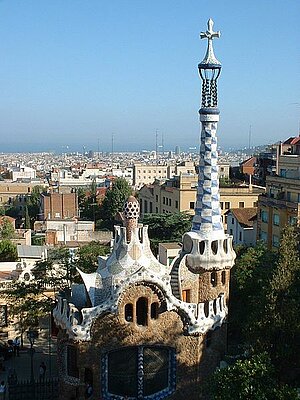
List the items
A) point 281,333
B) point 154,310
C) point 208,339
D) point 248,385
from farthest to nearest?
point 208,339, point 154,310, point 281,333, point 248,385

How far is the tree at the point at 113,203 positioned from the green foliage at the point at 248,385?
5534 centimetres

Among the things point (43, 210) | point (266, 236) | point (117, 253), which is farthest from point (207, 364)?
point (43, 210)

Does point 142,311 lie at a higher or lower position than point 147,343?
higher

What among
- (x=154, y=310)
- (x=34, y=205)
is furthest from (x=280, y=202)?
(x=34, y=205)

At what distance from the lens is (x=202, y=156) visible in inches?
878

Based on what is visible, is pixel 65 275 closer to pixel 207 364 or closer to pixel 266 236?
pixel 207 364

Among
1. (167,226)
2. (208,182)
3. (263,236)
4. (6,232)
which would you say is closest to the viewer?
(208,182)

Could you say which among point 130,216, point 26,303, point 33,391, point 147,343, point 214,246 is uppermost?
point 130,216

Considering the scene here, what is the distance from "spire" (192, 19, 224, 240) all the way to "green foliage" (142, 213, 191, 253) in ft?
86.2

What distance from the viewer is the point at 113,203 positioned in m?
73.3

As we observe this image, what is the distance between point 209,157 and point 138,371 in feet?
27.8

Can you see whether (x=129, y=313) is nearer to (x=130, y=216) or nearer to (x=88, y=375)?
(x=88, y=375)

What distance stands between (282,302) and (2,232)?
34994 mm

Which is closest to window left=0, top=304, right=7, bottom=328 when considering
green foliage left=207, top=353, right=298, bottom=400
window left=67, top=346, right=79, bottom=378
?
window left=67, top=346, right=79, bottom=378
